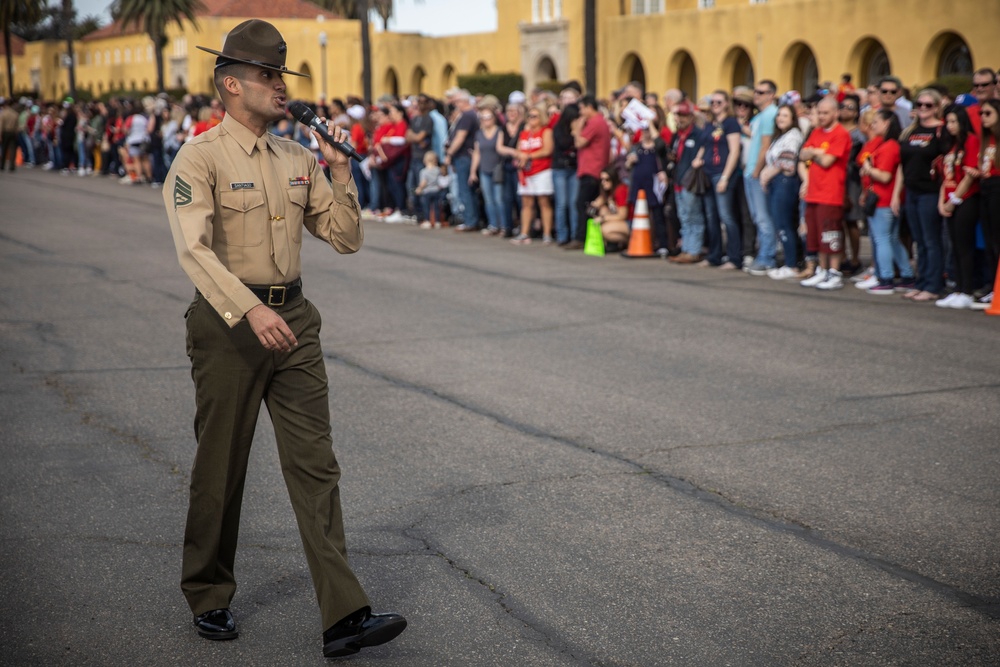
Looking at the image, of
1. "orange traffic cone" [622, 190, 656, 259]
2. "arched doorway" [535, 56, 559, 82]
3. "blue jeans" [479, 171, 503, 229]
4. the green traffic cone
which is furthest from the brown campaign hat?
"arched doorway" [535, 56, 559, 82]

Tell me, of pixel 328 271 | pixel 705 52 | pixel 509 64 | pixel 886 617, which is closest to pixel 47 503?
pixel 886 617

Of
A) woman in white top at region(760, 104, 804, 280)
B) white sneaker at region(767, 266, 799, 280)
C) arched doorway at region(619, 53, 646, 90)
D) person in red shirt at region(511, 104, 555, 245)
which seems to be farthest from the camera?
arched doorway at region(619, 53, 646, 90)

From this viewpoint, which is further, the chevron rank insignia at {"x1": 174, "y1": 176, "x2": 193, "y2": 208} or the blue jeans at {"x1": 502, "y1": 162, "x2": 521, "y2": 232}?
the blue jeans at {"x1": 502, "y1": 162, "x2": 521, "y2": 232}

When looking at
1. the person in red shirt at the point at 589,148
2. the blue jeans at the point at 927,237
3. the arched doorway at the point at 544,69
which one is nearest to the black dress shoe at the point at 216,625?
the blue jeans at the point at 927,237

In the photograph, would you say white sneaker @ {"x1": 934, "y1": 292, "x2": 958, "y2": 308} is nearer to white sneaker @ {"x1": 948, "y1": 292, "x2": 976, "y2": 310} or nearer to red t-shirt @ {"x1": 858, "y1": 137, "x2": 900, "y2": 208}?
white sneaker @ {"x1": 948, "y1": 292, "x2": 976, "y2": 310}

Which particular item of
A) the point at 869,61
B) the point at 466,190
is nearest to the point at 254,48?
the point at 466,190

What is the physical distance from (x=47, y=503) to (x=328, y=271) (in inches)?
333

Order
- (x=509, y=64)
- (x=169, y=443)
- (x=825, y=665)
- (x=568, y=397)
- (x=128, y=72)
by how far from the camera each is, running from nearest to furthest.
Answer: (x=825, y=665)
(x=169, y=443)
(x=568, y=397)
(x=509, y=64)
(x=128, y=72)

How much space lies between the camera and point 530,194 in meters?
16.8

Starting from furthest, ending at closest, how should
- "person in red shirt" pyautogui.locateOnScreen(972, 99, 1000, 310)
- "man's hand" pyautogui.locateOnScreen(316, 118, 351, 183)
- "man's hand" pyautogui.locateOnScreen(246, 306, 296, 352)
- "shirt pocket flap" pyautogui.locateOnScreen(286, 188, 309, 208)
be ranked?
"person in red shirt" pyautogui.locateOnScreen(972, 99, 1000, 310)
"shirt pocket flap" pyautogui.locateOnScreen(286, 188, 309, 208)
"man's hand" pyautogui.locateOnScreen(316, 118, 351, 183)
"man's hand" pyautogui.locateOnScreen(246, 306, 296, 352)

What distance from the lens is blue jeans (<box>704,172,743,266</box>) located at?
45.2ft

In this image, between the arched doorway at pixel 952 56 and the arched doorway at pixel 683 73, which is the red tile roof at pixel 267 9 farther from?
the arched doorway at pixel 952 56

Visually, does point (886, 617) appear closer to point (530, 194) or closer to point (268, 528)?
point (268, 528)

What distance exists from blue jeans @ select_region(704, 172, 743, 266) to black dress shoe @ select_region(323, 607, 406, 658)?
1040 cm
